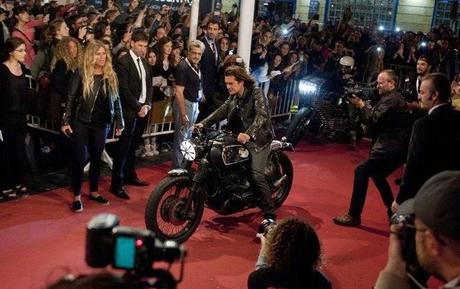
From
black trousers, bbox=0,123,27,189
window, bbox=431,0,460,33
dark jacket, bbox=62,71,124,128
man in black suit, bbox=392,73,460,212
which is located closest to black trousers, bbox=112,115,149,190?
dark jacket, bbox=62,71,124,128

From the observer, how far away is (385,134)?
19.1 ft

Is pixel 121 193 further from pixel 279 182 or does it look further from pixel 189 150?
pixel 279 182

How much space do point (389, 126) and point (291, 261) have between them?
3504 millimetres

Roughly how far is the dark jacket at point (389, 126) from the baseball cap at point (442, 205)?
156 inches

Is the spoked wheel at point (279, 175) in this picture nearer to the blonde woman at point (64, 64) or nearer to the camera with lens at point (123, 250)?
the blonde woman at point (64, 64)

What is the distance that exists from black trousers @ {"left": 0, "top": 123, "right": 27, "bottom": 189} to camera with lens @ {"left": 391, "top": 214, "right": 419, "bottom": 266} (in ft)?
16.0

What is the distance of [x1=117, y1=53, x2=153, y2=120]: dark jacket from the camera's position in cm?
620

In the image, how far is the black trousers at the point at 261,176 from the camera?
5.45 metres

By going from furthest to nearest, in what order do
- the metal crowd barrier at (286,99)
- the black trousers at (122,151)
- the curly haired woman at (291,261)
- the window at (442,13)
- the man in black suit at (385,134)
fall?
the window at (442,13)
the metal crowd barrier at (286,99)
the black trousers at (122,151)
the man in black suit at (385,134)
the curly haired woman at (291,261)

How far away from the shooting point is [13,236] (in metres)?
5.08

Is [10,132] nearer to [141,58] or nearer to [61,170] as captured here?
[61,170]

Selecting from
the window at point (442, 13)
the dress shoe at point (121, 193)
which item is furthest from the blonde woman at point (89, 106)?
the window at point (442, 13)

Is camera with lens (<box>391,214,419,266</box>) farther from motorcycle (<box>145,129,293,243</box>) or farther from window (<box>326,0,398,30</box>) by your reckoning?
window (<box>326,0,398,30</box>)

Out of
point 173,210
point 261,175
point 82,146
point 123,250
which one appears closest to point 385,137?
point 261,175
